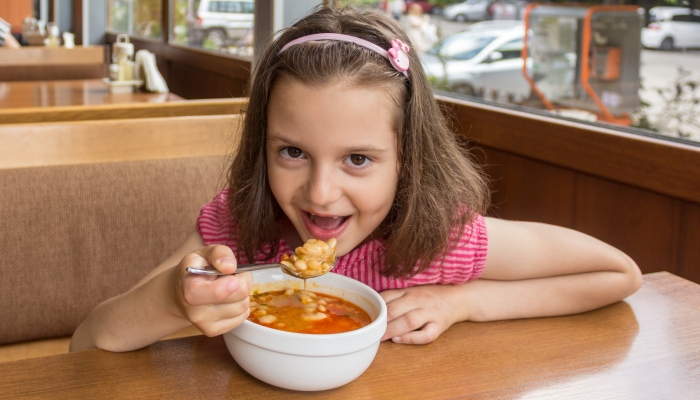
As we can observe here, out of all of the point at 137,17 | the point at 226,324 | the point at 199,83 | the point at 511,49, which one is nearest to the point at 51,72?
the point at 199,83

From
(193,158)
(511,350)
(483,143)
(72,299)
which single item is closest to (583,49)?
(483,143)

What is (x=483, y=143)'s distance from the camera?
2139 mm

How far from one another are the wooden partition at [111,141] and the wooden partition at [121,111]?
250 millimetres

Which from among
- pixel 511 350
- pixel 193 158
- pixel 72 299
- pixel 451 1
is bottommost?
pixel 72 299

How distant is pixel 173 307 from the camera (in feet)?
2.91

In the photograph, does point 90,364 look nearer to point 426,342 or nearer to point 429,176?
point 426,342

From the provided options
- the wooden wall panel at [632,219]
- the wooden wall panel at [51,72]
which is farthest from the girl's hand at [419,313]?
the wooden wall panel at [51,72]

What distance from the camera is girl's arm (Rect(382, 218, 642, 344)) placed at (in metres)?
0.99

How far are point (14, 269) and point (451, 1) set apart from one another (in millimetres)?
1885

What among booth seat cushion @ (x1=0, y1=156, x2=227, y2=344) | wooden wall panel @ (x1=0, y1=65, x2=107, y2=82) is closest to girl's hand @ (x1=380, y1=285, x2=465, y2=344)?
booth seat cushion @ (x1=0, y1=156, x2=227, y2=344)

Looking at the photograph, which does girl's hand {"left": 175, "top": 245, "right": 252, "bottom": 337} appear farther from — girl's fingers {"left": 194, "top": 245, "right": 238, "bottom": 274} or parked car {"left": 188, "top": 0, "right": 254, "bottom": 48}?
parked car {"left": 188, "top": 0, "right": 254, "bottom": 48}

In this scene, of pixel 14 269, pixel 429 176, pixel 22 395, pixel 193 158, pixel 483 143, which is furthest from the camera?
pixel 483 143

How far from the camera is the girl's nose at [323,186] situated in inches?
36.9

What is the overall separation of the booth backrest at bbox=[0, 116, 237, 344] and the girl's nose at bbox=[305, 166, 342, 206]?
636mm
